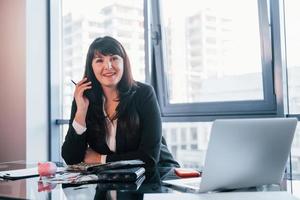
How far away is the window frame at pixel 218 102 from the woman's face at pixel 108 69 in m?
0.90

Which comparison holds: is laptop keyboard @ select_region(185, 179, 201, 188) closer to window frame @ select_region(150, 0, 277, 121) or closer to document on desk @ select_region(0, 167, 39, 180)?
document on desk @ select_region(0, 167, 39, 180)

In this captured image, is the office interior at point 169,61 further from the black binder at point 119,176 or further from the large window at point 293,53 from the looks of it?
the black binder at point 119,176

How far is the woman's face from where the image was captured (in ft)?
6.37

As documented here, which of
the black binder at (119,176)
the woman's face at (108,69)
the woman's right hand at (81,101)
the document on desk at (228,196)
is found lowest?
the document on desk at (228,196)

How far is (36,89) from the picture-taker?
3.34m

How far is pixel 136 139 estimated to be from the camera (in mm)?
1857

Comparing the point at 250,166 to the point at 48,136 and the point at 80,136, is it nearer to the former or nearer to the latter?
the point at 80,136

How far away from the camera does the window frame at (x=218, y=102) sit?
2.34 metres

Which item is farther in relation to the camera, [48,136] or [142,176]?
[48,136]

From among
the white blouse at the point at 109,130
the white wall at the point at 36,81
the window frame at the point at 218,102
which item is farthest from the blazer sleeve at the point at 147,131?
the white wall at the point at 36,81

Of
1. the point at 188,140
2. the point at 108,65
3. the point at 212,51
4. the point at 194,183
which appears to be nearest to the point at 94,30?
the point at 212,51

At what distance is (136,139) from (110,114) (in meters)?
0.21

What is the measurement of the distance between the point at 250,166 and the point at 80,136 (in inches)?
40.7

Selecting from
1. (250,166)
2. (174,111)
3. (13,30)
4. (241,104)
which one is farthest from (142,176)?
(13,30)
